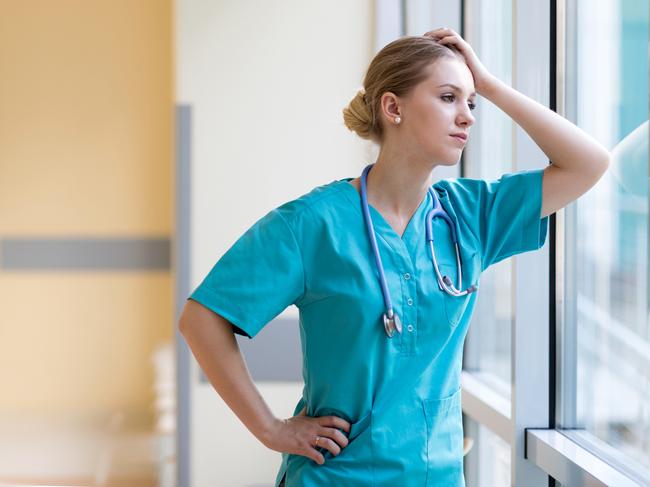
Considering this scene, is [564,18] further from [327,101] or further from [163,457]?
[163,457]

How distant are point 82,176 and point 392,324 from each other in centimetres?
372

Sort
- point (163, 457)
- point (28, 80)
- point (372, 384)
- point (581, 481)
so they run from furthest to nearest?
point (28, 80) < point (163, 457) < point (581, 481) < point (372, 384)

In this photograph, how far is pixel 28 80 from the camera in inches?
184

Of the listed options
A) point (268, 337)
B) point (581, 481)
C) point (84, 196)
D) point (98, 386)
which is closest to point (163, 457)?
point (98, 386)

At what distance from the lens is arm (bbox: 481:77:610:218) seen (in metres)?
1.37

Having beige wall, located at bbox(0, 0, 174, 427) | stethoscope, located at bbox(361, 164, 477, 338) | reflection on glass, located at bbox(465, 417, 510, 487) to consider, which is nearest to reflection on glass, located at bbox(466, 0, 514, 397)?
reflection on glass, located at bbox(465, 417, 510, 487)

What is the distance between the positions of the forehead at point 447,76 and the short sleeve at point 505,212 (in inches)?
7.2

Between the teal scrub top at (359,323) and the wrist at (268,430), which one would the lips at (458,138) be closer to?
the teal scrub top at (359,323)

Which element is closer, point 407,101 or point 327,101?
point 407,101

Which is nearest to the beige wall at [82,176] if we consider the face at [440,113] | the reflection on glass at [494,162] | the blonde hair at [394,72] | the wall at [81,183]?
the wall at [81,183]

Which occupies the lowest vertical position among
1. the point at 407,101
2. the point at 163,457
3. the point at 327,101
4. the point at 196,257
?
the point at 163,457

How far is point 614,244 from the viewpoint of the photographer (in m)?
1.71

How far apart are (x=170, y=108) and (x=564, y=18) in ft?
10.3

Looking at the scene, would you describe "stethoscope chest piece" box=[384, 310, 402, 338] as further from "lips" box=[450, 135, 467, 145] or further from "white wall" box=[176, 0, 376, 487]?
"white wall" box=[176, 0, 376, 487]
